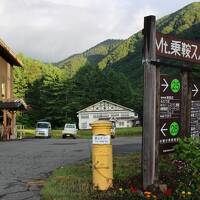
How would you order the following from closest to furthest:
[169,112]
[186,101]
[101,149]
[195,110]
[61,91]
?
1. [101,149]
2. [169,112]
3. [186,101]
4. [195,110]
5. [61,91]

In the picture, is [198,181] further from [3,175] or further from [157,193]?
[3,175]

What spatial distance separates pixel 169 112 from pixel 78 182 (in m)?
2.37

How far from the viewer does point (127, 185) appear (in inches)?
371

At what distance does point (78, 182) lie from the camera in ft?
33.1

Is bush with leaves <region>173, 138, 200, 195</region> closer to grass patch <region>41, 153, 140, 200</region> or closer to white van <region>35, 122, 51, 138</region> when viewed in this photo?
grass patch <region>41, 153, 140, 200</region>

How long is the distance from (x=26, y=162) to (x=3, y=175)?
3604 mm

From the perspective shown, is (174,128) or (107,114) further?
(107,114)

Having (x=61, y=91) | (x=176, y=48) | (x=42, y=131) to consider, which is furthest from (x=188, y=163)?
(x=61, y=91)

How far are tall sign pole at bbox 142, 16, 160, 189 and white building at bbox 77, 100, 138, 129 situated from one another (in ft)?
279

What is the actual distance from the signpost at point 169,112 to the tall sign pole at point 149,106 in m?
0.44

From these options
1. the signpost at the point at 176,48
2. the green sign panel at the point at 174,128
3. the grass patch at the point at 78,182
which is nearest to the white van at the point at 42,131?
the grass patch at the point at 78,182

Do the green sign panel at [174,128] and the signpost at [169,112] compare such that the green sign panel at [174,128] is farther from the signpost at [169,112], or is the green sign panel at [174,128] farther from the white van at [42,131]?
the white van at [42,131]

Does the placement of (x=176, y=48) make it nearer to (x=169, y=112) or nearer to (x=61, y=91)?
(x=169, y=112)

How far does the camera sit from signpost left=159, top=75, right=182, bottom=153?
9.62m
